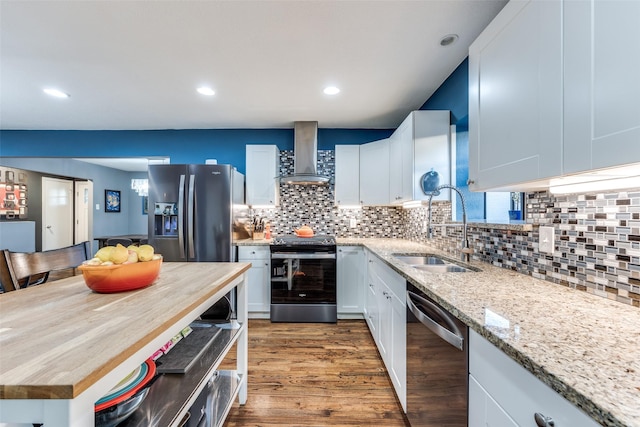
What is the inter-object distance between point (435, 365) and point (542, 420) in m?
0.57

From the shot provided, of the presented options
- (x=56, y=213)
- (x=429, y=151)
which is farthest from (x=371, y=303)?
(x=56, y=213)

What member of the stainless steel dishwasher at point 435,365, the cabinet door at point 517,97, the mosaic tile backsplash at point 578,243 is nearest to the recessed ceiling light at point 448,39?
the cabinet door at point 517,97

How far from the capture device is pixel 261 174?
3416 mm

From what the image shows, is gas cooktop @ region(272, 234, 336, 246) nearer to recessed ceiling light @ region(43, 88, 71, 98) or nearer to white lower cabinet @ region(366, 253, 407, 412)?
white lower cabinet @ region(366, 253, 407, 412)

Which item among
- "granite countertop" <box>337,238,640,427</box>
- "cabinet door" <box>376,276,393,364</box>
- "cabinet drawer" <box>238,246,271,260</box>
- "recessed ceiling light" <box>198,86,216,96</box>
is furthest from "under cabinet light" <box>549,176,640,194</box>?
"recessed ceiling light" <box>198,86,216,96</box>

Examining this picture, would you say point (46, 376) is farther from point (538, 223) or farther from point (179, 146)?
point (179, 146)

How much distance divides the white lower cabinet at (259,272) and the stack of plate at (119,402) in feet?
6.97

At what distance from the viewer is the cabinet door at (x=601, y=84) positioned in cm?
67

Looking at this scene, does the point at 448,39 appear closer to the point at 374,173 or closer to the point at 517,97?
the point at 517,97

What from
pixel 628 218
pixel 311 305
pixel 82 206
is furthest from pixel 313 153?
pixel 82 206

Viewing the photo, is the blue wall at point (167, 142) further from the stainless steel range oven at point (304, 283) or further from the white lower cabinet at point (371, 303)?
the white lower cabinet at point (371, 303)

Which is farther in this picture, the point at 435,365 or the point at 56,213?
the point at 56,213

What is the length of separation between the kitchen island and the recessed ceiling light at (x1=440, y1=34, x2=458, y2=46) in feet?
6.75

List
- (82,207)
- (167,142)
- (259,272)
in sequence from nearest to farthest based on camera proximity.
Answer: (259,272) → (167,142) → (82,207)
